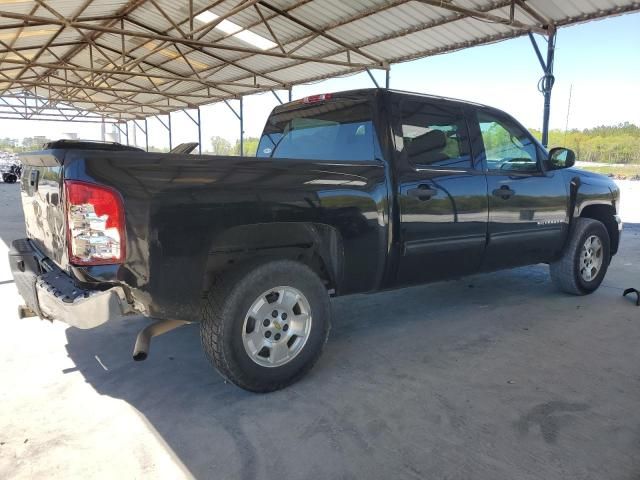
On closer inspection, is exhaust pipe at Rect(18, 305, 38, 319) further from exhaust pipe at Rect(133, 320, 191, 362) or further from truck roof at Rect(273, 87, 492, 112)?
truck roof at Rect(273, 87, 492, 112)

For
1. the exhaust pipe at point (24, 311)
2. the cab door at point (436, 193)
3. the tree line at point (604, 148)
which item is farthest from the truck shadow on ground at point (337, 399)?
the tree line at point (604, 148)

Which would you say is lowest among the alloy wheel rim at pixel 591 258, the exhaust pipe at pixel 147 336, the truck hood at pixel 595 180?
the exhaust pipe at pixel 147 336

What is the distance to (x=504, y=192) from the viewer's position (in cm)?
393

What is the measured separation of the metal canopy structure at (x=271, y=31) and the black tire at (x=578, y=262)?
5122 millimetres

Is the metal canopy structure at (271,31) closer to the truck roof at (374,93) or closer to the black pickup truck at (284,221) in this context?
the truck roof at (374,93)

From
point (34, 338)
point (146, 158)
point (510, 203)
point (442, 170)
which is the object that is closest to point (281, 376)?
point (146, 158)

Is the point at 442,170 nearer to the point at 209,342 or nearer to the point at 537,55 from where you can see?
the point at 209,342

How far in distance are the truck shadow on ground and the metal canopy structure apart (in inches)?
278

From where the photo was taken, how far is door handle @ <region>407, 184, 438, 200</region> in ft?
10.6

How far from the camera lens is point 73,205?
2186 mm

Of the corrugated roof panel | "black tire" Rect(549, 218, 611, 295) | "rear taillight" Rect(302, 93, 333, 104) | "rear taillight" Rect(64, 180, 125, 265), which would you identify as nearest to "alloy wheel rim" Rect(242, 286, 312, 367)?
"rear taillight" Rect(64, 180, 125, 265)

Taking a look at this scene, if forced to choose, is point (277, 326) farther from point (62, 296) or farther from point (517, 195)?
point (517, 195)

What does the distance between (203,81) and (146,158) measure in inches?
633

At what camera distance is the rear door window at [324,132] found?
332cm
